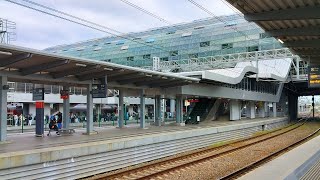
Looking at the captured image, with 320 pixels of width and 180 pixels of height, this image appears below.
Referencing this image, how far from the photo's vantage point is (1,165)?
10.5m

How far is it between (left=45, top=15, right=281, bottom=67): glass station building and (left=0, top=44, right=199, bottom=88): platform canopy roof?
1785 inches

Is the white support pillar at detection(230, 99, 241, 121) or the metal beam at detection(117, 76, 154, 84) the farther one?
the white support pillar at detection(230, 99, 241, 121)

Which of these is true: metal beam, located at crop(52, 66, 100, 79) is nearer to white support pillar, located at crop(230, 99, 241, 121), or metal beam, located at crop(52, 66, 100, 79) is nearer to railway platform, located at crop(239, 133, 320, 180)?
railway platform, located at crop(239, 133, 320, 180)

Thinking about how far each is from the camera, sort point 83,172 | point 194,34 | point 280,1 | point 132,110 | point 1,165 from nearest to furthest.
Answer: point 280,1 → point 1,165 → point 83,172 → point 132,110 → point 194,34

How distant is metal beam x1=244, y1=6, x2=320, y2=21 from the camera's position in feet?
28.4

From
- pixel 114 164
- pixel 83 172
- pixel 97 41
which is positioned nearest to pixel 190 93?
pixel 114 164

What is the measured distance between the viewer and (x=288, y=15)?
894cm

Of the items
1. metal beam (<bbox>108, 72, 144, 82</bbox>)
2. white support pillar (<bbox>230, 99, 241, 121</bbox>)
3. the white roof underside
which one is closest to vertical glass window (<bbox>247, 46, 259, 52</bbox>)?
the white roof underside

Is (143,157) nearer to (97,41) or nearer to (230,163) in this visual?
(230,163)

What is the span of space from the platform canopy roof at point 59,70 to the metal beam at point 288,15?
829 centimetres

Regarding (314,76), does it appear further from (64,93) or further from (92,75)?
(64,93)

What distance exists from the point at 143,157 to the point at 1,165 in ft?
25.9

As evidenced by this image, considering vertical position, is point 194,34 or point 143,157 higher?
point 194,34

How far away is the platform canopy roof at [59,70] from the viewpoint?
46.8 ft
